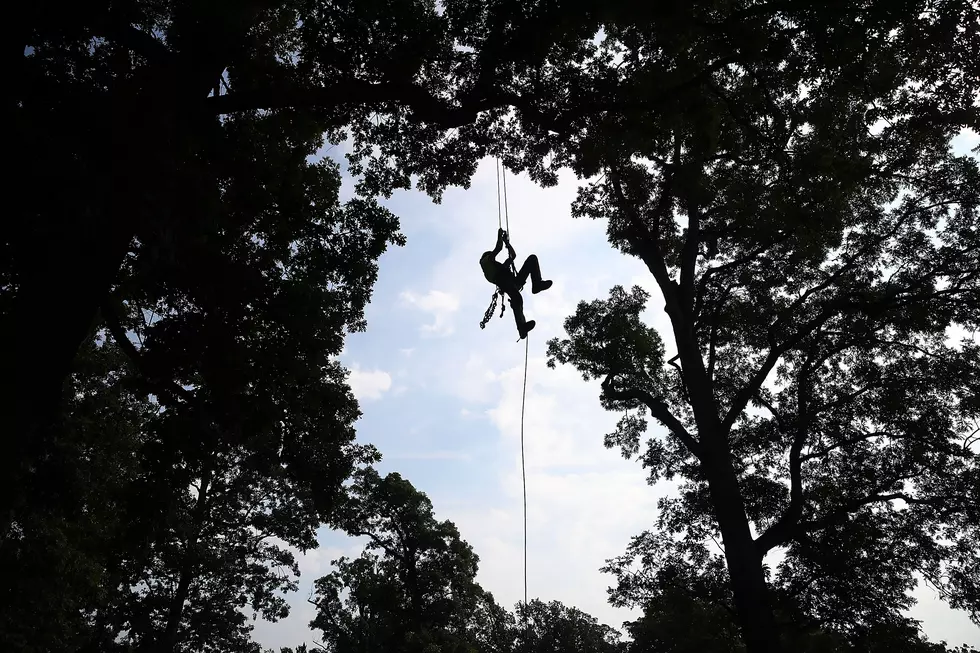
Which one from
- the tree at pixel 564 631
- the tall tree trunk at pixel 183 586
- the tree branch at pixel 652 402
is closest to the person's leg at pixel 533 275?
the tree branch at pixel 652 402

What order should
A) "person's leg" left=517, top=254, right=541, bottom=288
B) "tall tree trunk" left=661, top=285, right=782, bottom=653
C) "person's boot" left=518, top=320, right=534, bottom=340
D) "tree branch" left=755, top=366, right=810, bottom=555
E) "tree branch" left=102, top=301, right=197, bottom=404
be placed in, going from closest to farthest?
"tree branch" left=102, top=301, right=197, bottom=404 < "person's boot" left=518, top=320, right=534, bottom=340 < "person's leg" left=517, top=254, right=541, bottom=288 < "tall tree trunk" left=661, top=285, right=782, bottom=653 < "tree branch" left=755, top=366, right=810, bottom=555

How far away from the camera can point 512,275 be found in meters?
7.21

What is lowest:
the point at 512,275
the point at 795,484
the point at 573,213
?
the point at 795,484

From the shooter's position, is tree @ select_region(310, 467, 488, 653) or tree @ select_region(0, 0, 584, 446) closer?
tree @ select_region(0, 0, 584, 446)

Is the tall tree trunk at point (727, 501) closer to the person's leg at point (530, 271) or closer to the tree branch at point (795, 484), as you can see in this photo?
the tree branch at point (795, 484)

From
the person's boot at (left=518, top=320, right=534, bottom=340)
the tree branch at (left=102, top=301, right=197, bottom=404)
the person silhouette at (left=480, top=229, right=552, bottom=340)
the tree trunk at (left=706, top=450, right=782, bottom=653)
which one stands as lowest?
the tree trunk at (left=706, top=450, right=782, bottom=653)

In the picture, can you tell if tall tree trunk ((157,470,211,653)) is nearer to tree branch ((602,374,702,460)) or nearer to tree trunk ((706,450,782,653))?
tree branch ((602,374,702,460))

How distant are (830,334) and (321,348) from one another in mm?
8504

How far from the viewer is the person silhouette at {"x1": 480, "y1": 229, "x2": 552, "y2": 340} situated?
23.5ft

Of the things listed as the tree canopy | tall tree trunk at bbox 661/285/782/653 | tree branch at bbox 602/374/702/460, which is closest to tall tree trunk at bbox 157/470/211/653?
the tree canopy

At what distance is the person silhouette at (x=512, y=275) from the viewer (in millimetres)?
7168

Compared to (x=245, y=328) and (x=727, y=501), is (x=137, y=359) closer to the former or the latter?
(x=245, y=328)

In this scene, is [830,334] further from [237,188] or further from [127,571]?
[127,571]

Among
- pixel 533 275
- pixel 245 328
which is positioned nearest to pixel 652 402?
pixel 533 275
